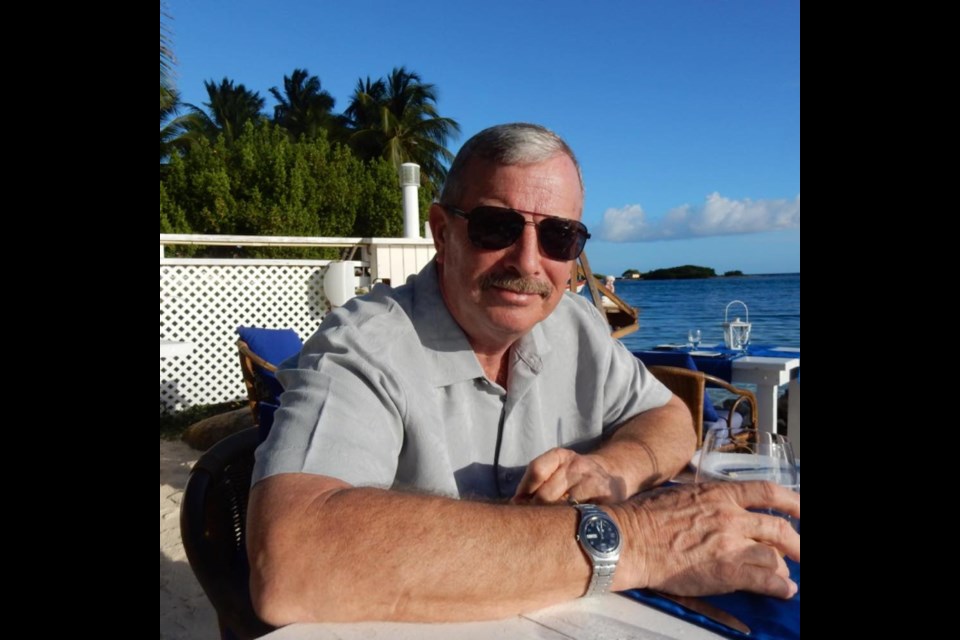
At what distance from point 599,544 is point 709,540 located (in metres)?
0.19

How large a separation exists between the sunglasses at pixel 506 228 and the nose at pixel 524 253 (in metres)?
0.01

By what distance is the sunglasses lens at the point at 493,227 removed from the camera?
1515mm

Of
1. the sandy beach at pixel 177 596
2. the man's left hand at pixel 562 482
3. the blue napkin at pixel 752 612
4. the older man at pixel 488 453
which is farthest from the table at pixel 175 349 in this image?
the blue napkin at pixel 752 612

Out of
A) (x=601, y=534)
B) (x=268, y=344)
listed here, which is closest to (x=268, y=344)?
(x=268, y=344)

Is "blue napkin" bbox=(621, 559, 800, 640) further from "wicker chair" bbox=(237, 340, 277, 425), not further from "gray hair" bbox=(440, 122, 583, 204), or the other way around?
"wicker chair" bbox=(237, 340, 277, 425)

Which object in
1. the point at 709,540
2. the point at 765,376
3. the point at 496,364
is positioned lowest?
the point at 765,376

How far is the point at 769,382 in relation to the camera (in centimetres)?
402

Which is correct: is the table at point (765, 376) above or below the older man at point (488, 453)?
below

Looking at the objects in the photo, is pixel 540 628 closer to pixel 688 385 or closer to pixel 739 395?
pixel 688 385

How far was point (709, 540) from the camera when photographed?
38.6 inches

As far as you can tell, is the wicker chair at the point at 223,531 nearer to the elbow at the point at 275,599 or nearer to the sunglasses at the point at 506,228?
the elbow at the point at 275,599
